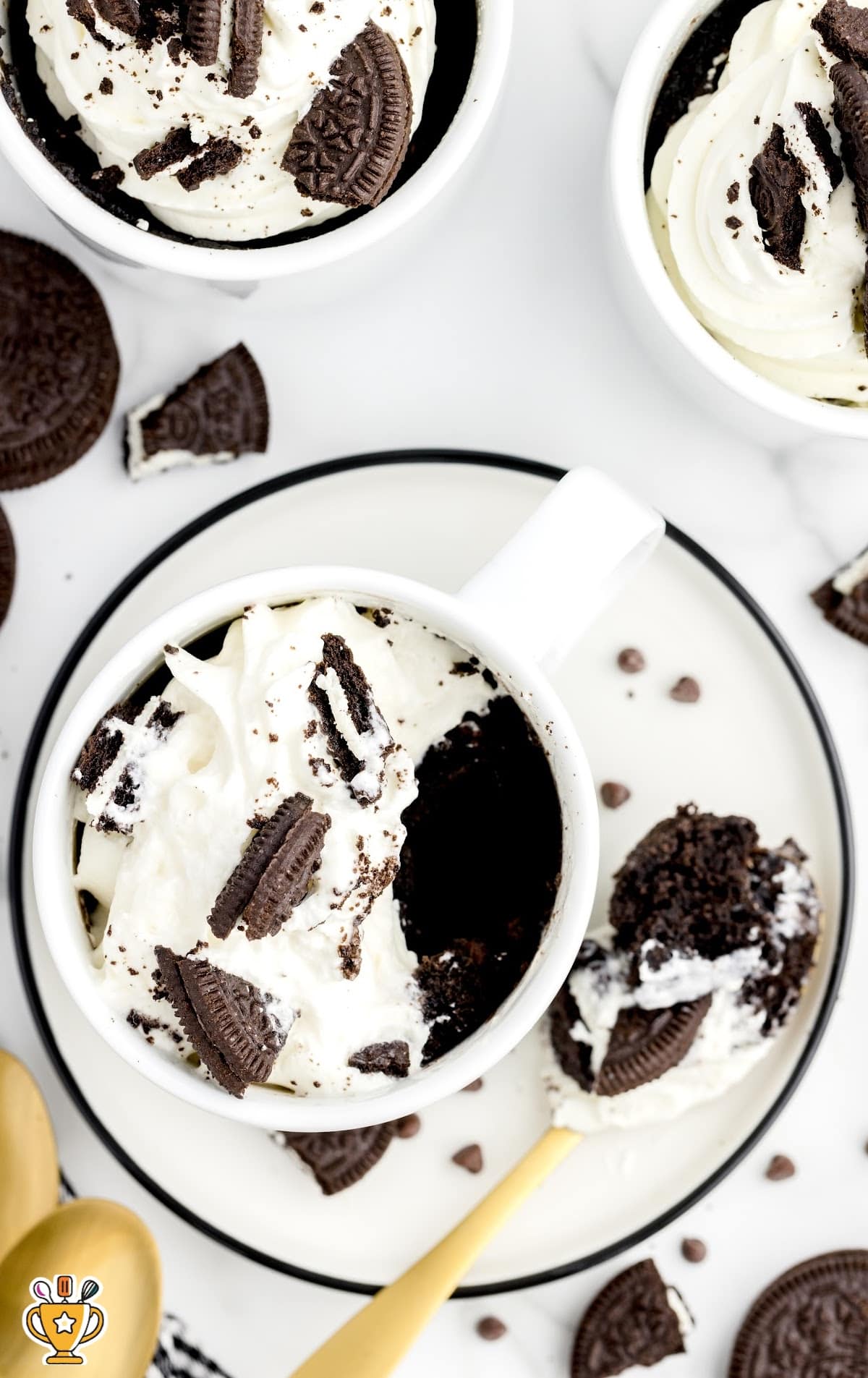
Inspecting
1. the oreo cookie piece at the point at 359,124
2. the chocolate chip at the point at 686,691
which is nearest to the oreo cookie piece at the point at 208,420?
the oreo cookie piece at the point at 359,124

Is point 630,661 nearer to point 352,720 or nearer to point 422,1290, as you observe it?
point 352,720

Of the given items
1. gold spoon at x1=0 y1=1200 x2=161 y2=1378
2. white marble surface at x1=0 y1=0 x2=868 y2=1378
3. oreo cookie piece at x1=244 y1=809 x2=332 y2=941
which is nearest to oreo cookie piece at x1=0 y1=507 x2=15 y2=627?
white marble surface at x1=0 y1=0 x2=868 y2=1378

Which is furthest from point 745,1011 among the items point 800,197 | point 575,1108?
point 800,197

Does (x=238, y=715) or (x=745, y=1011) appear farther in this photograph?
(x=745, y=1011)

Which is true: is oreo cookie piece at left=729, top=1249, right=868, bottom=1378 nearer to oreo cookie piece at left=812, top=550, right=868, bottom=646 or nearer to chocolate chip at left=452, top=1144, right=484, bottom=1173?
chocolate chip at left=452, top=1144, right=484, bottom=1173

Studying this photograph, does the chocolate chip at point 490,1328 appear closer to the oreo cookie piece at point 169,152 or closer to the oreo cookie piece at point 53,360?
the oreo cookie piece at point 53,360

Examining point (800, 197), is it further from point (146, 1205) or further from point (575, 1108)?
point (146, 1205)
